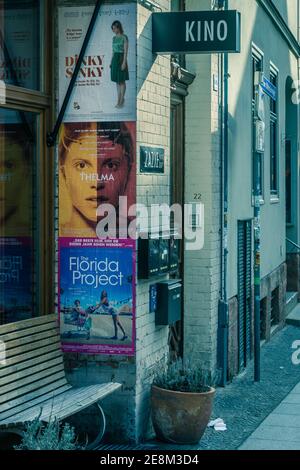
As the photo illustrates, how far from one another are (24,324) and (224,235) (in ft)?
11.7

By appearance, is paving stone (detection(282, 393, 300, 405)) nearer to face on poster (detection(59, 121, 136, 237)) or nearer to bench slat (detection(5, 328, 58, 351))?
bench slat (detection(5, 328, 58, 351))

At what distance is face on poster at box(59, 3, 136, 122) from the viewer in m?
7.57

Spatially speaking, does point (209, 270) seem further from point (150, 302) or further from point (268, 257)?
point (268, 257)

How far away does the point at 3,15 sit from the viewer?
7297mm

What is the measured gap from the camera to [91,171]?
766 cm

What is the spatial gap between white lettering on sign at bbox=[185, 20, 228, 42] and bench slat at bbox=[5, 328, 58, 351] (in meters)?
2.59

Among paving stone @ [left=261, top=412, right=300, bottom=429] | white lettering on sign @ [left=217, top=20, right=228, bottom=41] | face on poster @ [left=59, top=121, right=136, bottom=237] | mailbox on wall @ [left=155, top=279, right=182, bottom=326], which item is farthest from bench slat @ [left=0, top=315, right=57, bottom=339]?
white lettering on sign @ [left=217, top=20, right=228, bottom=41]

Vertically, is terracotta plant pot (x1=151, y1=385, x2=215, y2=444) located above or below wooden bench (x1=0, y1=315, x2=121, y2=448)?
below

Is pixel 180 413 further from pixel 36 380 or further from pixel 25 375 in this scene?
pixel 25 375

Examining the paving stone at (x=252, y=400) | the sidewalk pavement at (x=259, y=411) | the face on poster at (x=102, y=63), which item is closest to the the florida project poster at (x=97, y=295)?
the sidewalk pavement at (x=259, y=411)

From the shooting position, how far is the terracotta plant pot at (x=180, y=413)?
24.8 feet
